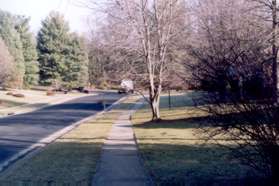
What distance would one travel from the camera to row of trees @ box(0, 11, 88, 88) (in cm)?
7012

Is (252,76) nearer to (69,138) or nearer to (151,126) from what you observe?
(69,138)

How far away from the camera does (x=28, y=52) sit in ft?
242

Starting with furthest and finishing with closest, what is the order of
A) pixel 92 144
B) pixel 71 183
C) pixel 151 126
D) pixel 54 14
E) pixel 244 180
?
1. pixel 54 14
2. pixel 151 126
3. pixel 92 144
4. pixel 71 183
5. pixel 244 180

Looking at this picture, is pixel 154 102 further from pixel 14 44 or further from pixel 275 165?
pixel 14 44

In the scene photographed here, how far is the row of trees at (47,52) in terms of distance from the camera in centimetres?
7012

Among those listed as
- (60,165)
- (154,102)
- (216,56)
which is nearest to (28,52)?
(154,102)

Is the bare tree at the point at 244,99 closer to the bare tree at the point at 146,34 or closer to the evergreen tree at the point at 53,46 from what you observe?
the bare tree at the point at 146,34

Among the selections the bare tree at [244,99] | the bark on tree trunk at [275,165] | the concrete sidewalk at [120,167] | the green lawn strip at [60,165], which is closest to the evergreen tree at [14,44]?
the green lawn strip at [60,165]

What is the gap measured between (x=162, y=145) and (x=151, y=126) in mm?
7611

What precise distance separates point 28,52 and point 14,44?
4.74m

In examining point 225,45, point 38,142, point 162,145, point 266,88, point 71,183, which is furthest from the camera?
point 38,142

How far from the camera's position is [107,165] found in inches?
436

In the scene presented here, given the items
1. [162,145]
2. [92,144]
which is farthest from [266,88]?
[92,144]

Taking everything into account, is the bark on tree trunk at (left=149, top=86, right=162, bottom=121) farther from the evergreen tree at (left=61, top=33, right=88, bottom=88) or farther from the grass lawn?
the evergreen tree at (left=61, top=33, right=88, bottom=88)
